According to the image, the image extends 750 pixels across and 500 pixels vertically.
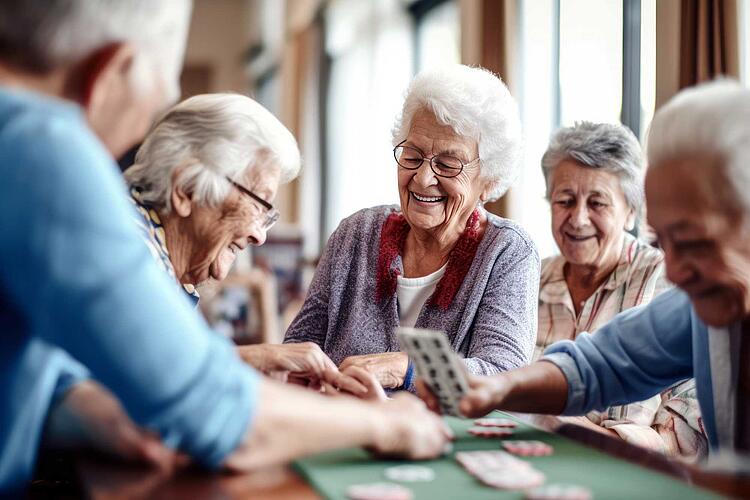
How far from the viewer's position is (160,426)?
0.96m

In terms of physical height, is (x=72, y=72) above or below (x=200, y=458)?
above

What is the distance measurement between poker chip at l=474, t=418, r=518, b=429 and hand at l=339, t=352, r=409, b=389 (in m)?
0.48

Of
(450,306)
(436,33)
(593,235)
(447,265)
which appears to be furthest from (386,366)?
(436,33)

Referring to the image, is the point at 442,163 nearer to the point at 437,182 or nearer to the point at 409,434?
the point at 437,182

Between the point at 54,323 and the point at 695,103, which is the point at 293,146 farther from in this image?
the point at 54,323

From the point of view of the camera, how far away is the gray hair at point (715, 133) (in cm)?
123

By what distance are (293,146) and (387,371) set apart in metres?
0.64

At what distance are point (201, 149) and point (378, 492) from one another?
1.18m

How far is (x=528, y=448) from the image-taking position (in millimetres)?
1283

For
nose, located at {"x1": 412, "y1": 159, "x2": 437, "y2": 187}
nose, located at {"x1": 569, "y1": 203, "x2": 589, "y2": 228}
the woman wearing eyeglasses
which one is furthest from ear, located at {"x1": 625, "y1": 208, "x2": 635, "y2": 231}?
the woman wearing eyeglasses

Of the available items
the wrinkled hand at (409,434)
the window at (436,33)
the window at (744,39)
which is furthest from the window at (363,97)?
the wrinkled hand at (409,434)

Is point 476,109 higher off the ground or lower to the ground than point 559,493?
higher

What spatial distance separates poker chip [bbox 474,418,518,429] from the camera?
4.84 feet

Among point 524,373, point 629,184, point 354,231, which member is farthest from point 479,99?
point 524,373
